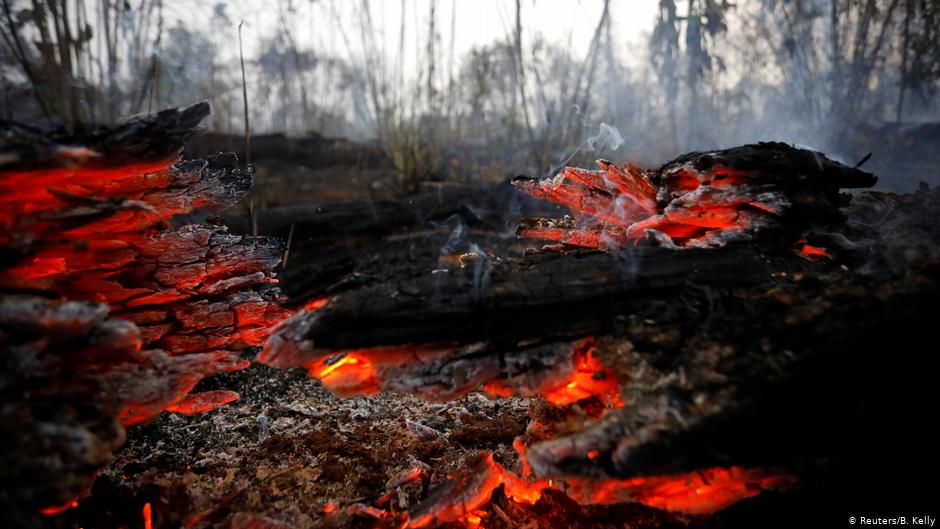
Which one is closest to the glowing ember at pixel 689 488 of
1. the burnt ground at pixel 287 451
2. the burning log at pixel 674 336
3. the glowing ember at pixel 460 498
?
the burning log at pixel 674 336

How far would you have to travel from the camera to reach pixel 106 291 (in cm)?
168

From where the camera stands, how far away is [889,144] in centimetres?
895

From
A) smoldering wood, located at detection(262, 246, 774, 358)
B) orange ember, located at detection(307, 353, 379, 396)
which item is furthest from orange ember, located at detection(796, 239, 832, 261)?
orange ember, located at detection(307, 353, 379, 396)

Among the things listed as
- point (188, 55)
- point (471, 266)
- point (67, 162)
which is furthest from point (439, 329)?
point (188, 55)

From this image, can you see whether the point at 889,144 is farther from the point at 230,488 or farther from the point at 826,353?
the point at 230,488

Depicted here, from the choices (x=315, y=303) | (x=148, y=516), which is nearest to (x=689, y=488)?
(x=315, y=303)

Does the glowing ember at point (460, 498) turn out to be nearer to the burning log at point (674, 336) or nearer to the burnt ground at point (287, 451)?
the burning log at point (674, 336)

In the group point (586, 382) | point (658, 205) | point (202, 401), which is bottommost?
point (202, 401)

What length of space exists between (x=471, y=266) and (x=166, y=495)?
151 centimetres

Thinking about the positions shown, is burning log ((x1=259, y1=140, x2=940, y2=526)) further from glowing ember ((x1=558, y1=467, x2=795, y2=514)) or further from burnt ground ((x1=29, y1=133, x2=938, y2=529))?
burnt ground ((x1=29, y1=133, x2=938, y2=529))

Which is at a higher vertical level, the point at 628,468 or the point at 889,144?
the point at 889,144

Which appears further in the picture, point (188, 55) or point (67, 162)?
point (188, 55)

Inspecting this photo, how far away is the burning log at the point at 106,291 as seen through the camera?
42.0 inches

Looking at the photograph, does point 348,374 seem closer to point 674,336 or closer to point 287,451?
point 287,451
